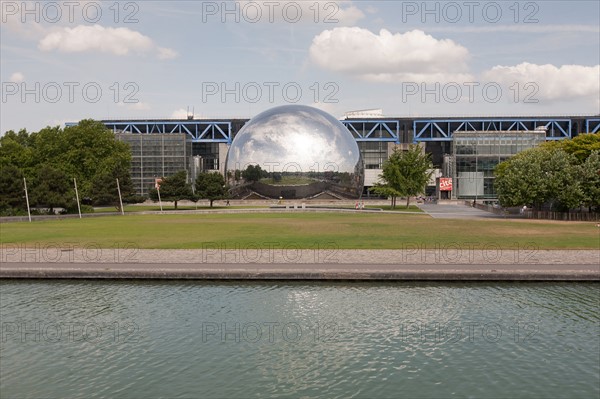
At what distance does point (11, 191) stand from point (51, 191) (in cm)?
393

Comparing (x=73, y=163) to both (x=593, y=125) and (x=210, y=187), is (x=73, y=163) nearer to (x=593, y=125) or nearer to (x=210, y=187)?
(x=210, y=187)

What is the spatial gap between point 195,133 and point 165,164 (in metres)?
19.2

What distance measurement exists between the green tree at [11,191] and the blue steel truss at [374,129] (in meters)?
90.0

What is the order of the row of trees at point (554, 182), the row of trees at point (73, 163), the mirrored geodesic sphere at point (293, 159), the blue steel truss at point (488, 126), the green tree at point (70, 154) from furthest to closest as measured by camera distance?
1. the blue steel truss at point (488, 126)
2. the mirrored geodesic sphere at point (293, 159)
3. the green tree at point (70, 154)
4. the row of trees at point (73, 163)
5. the row of trees at point (554, 182)

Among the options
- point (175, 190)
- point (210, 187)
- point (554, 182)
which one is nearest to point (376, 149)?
point (210, 187)

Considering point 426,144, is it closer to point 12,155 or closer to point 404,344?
point 12,155

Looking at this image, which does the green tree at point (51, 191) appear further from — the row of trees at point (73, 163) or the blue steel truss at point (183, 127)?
the blue steel truss at point (183, 127)

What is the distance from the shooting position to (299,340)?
13.4 meters

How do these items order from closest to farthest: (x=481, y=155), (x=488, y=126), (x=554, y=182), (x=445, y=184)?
(x=554, y=182), (x=445, y=184), (x=481, y=155), (x=488, y=126)

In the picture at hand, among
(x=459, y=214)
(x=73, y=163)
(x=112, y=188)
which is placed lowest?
(x=459, y=214)

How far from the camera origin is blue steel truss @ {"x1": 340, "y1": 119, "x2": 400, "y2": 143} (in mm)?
136875

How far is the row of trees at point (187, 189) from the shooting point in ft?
245

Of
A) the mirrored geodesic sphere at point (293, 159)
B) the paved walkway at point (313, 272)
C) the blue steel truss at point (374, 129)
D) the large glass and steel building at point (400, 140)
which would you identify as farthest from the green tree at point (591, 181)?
the blue steel truss at point (374, 129)

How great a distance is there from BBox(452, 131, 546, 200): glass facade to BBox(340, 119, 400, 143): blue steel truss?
20733 mm
